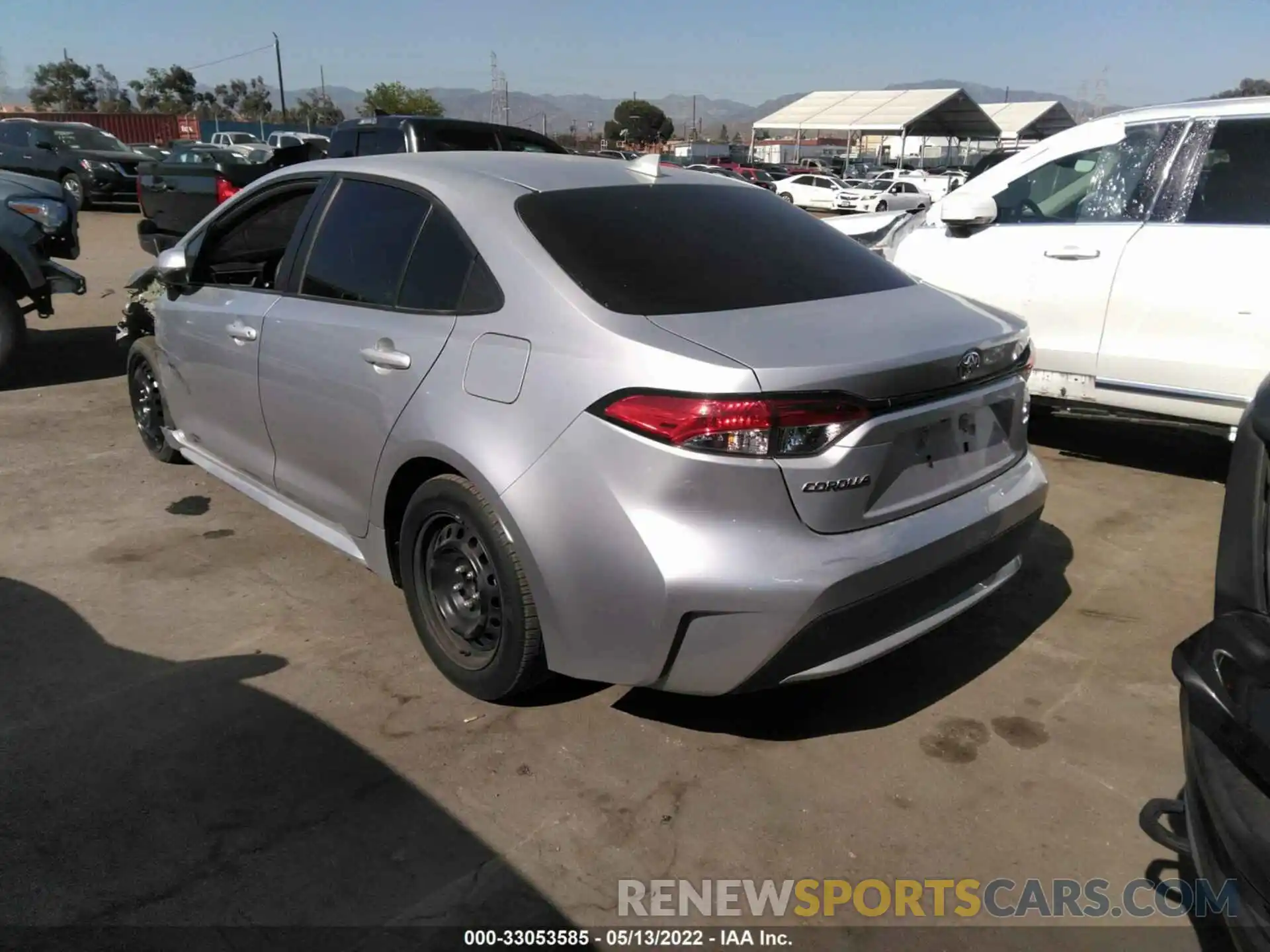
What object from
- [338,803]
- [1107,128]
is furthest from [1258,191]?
[338,803]

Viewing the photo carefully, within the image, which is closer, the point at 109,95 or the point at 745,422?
the point at 745,422

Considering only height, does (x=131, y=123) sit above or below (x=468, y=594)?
above

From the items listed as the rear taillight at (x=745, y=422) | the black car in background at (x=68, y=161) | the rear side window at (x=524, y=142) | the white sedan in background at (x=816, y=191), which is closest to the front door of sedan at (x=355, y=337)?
the rear taillight at (x=745, y=422)

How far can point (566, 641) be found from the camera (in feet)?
8.79

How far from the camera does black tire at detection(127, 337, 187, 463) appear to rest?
4.98 metres

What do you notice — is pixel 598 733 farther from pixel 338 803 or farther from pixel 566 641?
pixel 338 803

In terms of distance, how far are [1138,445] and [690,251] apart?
4.09 meters

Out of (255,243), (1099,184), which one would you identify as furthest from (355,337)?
(1099,184)

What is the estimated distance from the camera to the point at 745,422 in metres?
2.37

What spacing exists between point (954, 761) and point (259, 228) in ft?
12.3

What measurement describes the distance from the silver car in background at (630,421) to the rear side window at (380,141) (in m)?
6.97

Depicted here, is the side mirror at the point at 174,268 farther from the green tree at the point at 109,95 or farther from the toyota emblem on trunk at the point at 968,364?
the green tree at the point at 109,95

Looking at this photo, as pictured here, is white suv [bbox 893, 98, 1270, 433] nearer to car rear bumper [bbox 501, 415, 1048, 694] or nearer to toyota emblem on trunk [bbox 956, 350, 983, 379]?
toyota emblem on trunk [bbox 956, 350, 983, 379]

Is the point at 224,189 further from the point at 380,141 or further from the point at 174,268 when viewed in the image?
the point at 174,268
